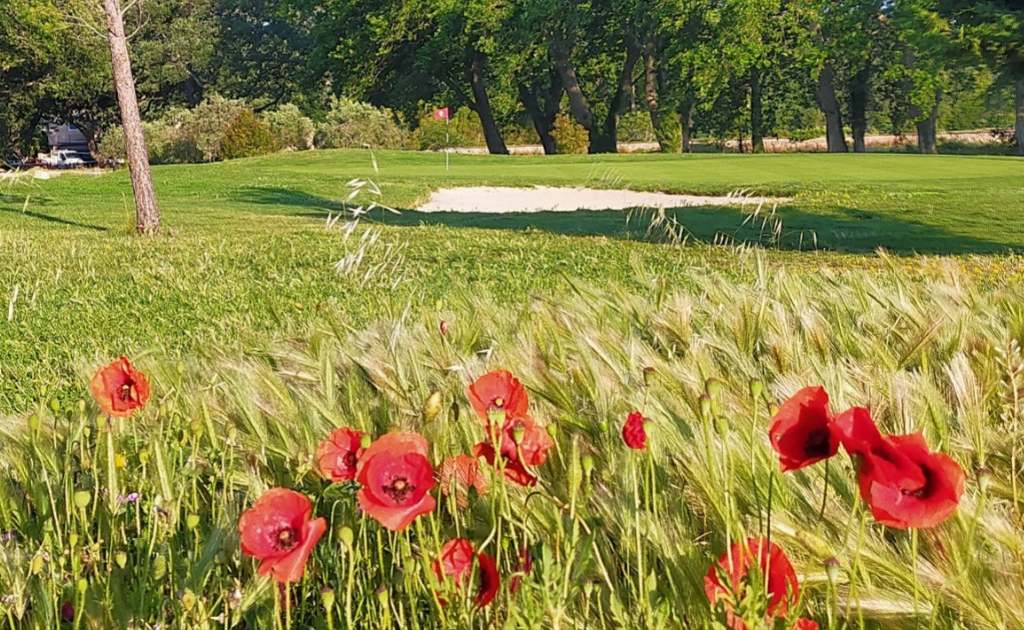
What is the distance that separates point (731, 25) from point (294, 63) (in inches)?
880

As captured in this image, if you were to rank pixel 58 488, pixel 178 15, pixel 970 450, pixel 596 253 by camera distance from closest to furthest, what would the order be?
pixel 970 450 → pixel 58 488 → pixel 596 253 → pixel 178 15

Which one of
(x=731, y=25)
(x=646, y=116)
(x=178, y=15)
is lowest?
(x=646, y=116)

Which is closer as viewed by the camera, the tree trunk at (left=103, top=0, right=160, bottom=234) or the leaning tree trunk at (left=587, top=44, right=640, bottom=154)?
the tree trunk at (left=103, top=0, right=160, bottom=234)

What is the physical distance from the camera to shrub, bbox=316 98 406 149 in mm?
34938

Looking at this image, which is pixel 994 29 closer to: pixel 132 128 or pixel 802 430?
pixel 802 430

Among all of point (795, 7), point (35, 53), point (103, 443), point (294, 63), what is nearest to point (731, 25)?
point (795, 7)

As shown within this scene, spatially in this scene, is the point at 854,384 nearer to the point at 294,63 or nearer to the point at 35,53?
the point at 35,53

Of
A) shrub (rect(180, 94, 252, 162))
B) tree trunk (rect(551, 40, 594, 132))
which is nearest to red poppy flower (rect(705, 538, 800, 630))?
shrub (rect(180, 94, 252, 162))

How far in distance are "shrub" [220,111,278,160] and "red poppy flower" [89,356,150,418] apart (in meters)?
31.2

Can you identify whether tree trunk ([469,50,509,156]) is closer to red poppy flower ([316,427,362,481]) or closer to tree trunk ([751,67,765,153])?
tree trunk ([751,67,765,153])

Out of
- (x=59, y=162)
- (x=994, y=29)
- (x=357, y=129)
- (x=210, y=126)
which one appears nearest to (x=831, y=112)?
(x=357, y=129)

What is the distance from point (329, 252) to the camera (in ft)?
25.0

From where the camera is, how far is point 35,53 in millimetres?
36062

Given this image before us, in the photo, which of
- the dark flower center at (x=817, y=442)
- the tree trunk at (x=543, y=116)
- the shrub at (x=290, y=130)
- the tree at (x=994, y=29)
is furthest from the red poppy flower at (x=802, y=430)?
the tree trunk at (x=543, y=116)
